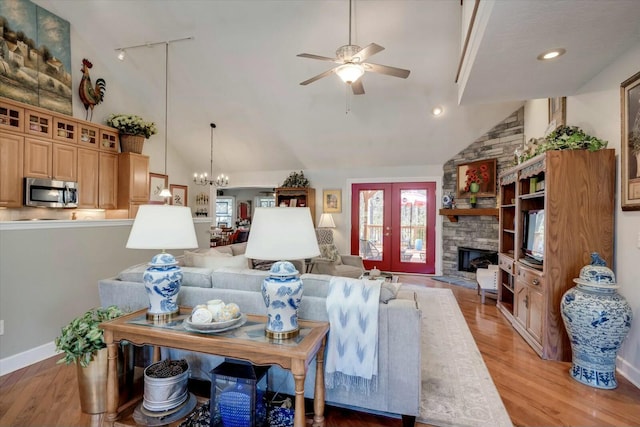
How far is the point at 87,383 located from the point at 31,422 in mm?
353

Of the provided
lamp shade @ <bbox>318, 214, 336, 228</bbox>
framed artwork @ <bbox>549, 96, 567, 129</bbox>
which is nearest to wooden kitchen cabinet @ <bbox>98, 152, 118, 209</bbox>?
lamp shade @ <bbox>318, 214, 336, 228</bbox>

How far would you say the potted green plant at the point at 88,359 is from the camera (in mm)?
2006

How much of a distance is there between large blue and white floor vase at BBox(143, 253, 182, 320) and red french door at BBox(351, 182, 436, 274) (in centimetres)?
548

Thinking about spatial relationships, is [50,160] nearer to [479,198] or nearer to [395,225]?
[395,225]

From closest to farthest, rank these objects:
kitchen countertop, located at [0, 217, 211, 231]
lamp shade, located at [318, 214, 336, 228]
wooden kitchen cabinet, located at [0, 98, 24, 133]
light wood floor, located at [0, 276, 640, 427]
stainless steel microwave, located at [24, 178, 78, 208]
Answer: light wood floor, located at [0, 276, 640, 427] < kitchen countertop, located at [0, 217, 211, 231] < wooden kitchen cabinet, located at [0, 98, 24, 133] < stainless steel microwave, located at [24, 178, 78, 208] < lamp shade, located at [318, 214, 336, 228]

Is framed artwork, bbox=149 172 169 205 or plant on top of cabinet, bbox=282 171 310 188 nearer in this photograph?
framed artwork, bbox=149 172 169 205

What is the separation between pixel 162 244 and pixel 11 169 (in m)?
3.87

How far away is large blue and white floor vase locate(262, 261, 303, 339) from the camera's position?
5.54ft

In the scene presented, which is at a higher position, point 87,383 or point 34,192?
point 34,192

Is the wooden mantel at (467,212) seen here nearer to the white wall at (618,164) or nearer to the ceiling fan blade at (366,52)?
the white wall at (618,164)

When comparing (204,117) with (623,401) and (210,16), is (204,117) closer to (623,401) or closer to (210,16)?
(210,16)

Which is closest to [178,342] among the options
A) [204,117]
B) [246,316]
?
[246,316]

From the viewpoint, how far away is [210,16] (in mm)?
4312

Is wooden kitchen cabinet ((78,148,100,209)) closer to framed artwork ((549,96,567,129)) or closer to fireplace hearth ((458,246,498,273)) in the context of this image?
fireplace hearth ((458,246,498,273))
